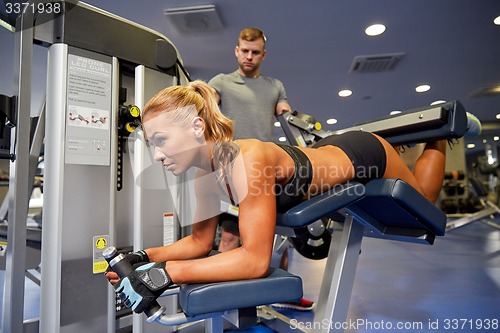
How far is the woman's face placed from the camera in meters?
0.86

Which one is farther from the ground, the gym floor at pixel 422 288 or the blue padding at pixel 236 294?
the blue padding at pixel 236 294

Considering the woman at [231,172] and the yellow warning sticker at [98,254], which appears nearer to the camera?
the woman at [231,172]

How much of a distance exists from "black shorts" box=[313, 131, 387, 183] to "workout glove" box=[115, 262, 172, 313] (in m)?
0.70

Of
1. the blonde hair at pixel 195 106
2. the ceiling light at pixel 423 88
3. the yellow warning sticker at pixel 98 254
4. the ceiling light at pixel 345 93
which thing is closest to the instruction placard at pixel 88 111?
the yellow warning sticker at pixel 98 254

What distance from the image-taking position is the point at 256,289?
0.67 meters

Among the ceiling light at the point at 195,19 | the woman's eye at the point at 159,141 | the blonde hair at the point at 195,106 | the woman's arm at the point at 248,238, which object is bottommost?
the woman's arm at the point at 248,238

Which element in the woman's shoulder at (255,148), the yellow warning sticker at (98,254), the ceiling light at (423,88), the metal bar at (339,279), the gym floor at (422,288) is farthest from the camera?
the ceiling light at (423,88)

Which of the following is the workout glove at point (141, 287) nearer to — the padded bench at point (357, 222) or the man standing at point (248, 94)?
the padded bench at point (357, 222)

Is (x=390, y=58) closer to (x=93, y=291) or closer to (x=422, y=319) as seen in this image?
(x=422, y=319)

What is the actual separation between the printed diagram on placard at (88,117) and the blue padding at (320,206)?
0.87 metres

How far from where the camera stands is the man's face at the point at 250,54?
6.17 feet

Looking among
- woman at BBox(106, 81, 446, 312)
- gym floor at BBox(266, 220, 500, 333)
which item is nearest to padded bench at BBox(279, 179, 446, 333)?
woman at BBox(106, 81, 446, 312)

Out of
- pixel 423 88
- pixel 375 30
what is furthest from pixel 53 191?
pixel 423 88

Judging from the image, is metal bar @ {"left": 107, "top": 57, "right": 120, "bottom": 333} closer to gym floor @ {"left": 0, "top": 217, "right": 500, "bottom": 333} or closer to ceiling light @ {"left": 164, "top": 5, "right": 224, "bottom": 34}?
gym floor @ {"left": 0, "top": 217, "right": 500, "bottom": 333}
